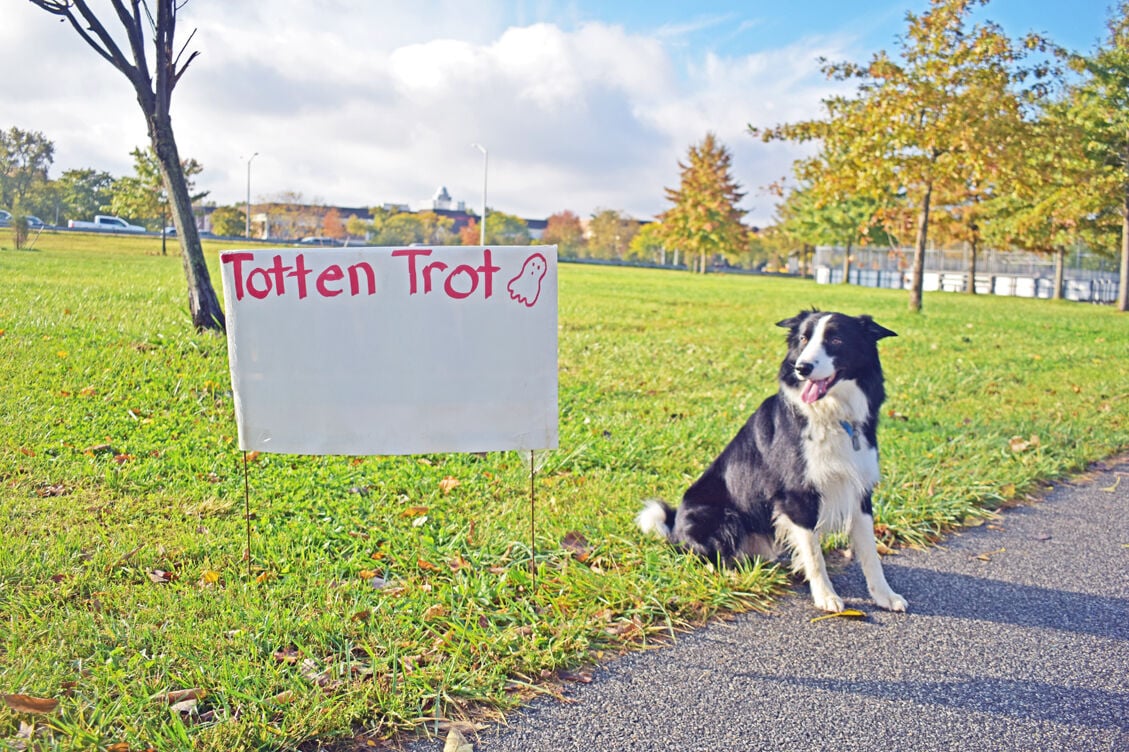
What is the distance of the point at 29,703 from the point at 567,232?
77.0m

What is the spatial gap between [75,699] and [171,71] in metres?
7.04

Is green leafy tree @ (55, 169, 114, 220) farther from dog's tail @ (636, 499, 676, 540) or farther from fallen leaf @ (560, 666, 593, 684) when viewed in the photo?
fallen leaf @ (560, 666, 593, 684)

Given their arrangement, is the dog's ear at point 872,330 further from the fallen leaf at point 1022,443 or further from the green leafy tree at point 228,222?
the green leafy tree at point 228,222

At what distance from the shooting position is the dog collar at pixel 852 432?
378 centimetres

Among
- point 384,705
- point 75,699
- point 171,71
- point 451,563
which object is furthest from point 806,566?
point 171,71

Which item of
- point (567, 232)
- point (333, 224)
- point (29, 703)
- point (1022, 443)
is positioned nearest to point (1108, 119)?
point (1022, 443)

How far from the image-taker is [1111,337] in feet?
49.6

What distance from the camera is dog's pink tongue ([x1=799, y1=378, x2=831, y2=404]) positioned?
12.1 feet

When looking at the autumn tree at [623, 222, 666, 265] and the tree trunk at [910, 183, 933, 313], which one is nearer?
the tree trunk at [910, 183, 933, 313]

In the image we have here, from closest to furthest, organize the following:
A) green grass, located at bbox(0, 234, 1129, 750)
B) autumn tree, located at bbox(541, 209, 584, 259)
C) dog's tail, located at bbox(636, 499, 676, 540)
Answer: green grass, located at bbox(0, 234, 1129, 750), dog's tail, located at bbox(636, 499, 676, 540), autumn tree, located at bbox(541, 209, 584, 259)

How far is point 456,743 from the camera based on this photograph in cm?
263

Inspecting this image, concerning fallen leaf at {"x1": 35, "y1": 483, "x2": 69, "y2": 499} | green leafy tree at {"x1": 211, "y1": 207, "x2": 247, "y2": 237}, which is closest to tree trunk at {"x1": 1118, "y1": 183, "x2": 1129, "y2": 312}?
green leafy tree at {"x1": 211, "y1": 207, "x2": 247, "y2": 237}

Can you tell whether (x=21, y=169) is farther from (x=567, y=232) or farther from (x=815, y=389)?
(x=567, y=232)

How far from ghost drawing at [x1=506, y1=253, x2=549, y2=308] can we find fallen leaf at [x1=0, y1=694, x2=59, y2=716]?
7.11 feet
